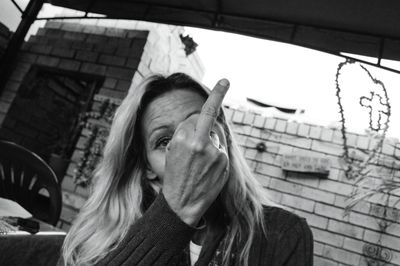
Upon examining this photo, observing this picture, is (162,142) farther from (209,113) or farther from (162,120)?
(209,113)

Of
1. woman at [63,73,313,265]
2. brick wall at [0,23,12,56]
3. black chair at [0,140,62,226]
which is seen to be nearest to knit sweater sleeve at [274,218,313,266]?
woman at [63,73,313,265]

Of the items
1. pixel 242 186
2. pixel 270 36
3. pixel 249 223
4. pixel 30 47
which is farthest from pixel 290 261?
pixel 30 47

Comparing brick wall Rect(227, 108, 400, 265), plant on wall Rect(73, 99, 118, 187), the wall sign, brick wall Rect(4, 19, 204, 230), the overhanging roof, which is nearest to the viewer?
the overhanging roof

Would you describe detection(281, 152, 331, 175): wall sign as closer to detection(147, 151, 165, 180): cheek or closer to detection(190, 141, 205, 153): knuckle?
detection(147, 151, 165, 180): cheek

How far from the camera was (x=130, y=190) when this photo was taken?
1419mm

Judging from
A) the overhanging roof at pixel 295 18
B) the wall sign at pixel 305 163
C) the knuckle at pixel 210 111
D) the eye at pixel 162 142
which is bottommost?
the eye at pixel 162 142

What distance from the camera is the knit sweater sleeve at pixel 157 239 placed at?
68cm

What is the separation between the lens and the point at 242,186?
1232 millimetres

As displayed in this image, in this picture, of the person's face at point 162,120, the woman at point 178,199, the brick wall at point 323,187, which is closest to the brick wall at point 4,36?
the brick wall at point 323,187

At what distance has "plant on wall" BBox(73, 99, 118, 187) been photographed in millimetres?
3004

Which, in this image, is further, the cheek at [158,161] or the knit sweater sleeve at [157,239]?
the cheek at [158,161]

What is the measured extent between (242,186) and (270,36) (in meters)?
1.86

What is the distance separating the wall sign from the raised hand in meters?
2.41

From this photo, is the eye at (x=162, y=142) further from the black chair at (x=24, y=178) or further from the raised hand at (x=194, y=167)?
the black chair at (x=24, y=178)
